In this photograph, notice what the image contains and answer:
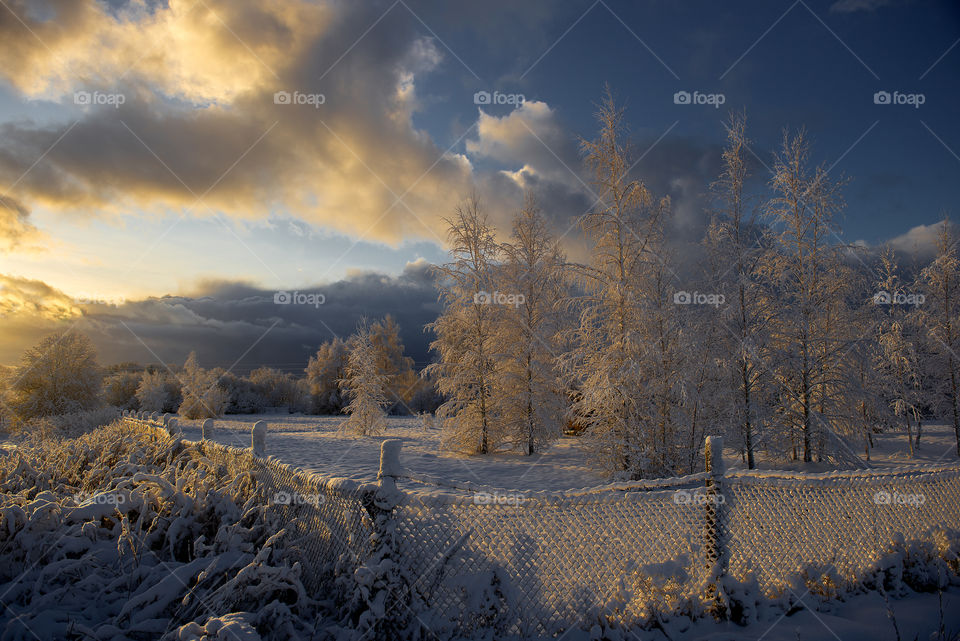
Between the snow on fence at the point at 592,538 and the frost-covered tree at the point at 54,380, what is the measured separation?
28.8 meters

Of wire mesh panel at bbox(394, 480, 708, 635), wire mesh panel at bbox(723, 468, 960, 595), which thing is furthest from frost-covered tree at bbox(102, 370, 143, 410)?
wire mesh panel at bbox(723, 468, 960, 595)

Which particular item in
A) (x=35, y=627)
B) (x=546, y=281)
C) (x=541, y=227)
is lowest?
(x=35, y=627)

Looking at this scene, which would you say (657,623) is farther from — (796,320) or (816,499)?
(796,320)

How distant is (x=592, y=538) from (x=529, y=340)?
11699 mm

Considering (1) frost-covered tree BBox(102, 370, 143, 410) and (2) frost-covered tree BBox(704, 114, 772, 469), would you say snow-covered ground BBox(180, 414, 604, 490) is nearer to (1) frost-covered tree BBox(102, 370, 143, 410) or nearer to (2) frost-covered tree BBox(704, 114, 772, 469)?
(2) frost-covered tree BBox(704, 114, 772, 469)

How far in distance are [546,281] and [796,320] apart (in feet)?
26.0

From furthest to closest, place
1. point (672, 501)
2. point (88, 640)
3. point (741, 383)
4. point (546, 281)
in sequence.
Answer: point (546, 281), point (741, 383), point (672, 501), point (88, 640)

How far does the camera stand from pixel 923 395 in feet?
67.5

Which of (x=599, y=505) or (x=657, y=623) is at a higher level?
(x=599, y=505)

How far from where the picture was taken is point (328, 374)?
4238cm

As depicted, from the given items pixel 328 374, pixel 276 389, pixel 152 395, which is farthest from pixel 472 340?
pixel 276 389

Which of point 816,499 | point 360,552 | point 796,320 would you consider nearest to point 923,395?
point 796,320

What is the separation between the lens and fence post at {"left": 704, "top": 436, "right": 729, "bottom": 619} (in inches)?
163

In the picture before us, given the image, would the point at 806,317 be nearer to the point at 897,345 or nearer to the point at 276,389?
the point at 897,345
